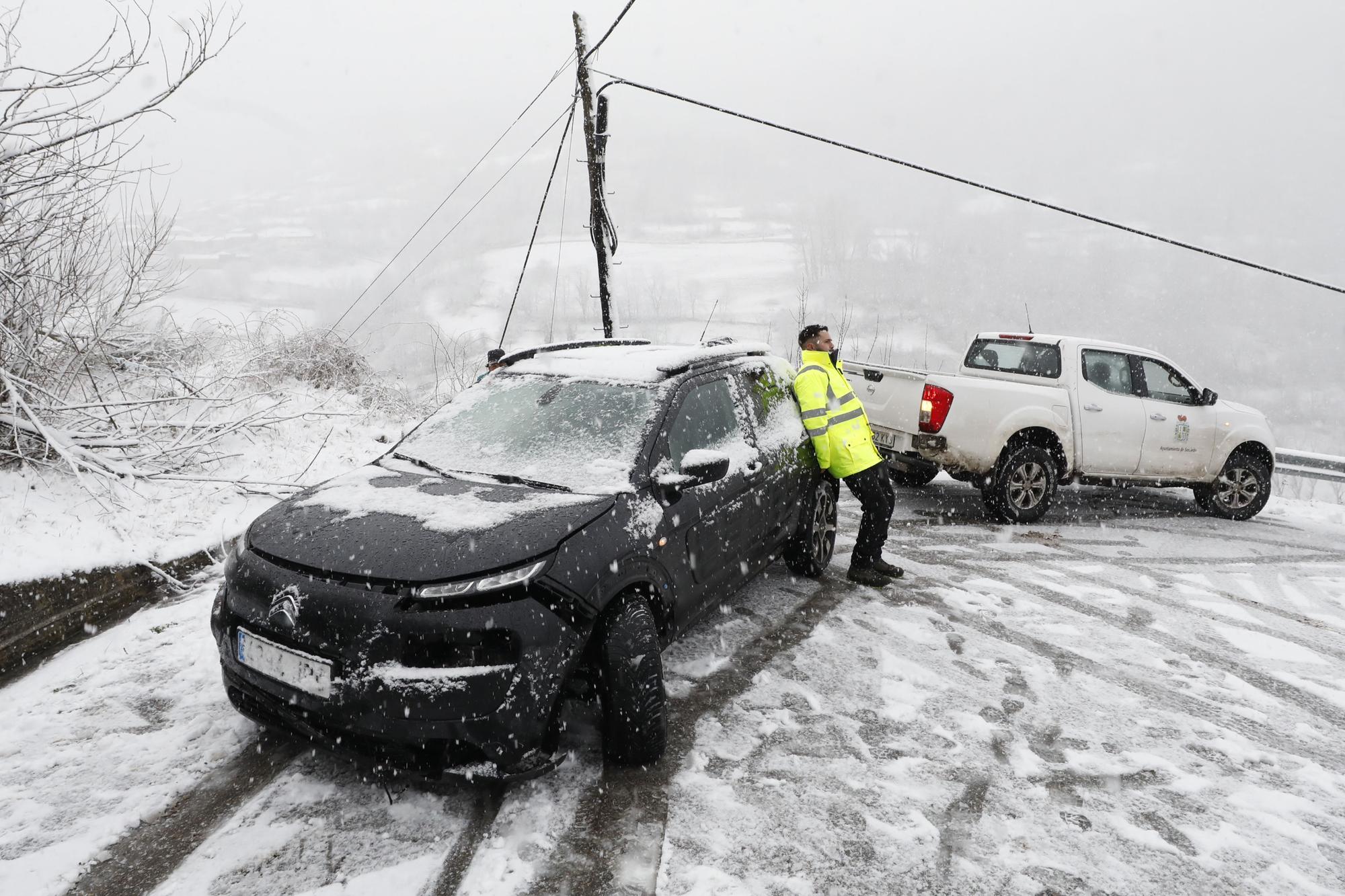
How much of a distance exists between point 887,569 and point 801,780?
269 centimetres

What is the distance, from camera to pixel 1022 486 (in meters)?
7.39

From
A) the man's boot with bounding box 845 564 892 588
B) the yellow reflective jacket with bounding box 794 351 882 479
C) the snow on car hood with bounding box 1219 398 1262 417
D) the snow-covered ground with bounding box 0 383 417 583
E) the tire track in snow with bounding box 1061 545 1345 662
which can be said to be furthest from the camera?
the snow on car hood with bounding box 1219 398 1262 417

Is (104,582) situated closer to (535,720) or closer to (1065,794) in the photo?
(535,720)

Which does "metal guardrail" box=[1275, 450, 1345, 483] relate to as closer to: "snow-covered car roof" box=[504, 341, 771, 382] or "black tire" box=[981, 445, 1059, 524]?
"black tire" box=[981, 445, 1059, 524]

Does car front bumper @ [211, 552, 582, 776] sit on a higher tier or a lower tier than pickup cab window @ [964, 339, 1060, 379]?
lower

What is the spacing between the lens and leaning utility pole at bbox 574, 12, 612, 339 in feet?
31.4

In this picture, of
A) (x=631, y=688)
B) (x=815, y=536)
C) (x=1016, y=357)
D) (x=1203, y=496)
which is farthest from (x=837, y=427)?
(x=1203, y=496)

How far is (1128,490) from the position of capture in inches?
401

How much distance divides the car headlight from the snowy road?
66cm

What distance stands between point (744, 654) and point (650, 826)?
1556mm

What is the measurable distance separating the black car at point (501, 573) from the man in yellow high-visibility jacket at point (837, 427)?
1.05m

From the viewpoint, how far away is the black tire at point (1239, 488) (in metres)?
8.39

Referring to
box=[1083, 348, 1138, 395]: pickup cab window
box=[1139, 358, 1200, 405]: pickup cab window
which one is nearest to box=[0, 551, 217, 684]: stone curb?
box=[1083, 348, 1138, 395]: pickup cab window

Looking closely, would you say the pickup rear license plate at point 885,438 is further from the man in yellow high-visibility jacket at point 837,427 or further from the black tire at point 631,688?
the black tire at point 631,688
